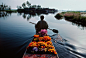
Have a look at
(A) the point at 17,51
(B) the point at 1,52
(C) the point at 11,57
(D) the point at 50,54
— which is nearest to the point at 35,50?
(D) the point at 50,54

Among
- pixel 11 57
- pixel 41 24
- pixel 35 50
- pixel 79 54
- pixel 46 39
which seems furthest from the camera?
pixel 41 24

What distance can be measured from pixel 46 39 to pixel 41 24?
3199 mm

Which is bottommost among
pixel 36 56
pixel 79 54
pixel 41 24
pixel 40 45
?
pixel 79 54

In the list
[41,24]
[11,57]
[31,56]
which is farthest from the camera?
[41,24]

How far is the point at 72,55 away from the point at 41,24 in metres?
4.75

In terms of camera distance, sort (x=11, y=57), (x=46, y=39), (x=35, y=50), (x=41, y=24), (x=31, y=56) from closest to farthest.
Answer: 1. (x=31, y=56)
2. (x=35, y=50)
3. (x=46, y=39)
4. (x=11, y=57)
5. (x=41, y=24)

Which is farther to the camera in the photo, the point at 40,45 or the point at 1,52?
the point at 1,52

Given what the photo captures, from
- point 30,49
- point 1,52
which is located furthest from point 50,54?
point 1,52

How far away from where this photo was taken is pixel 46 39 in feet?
24.1

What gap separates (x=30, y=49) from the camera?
19.6ft

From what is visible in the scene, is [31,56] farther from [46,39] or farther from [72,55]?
[72,55]

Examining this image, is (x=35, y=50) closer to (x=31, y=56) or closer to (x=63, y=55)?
(x=31, y=56)

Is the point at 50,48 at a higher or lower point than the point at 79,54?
higher

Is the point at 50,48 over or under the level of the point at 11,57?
over
